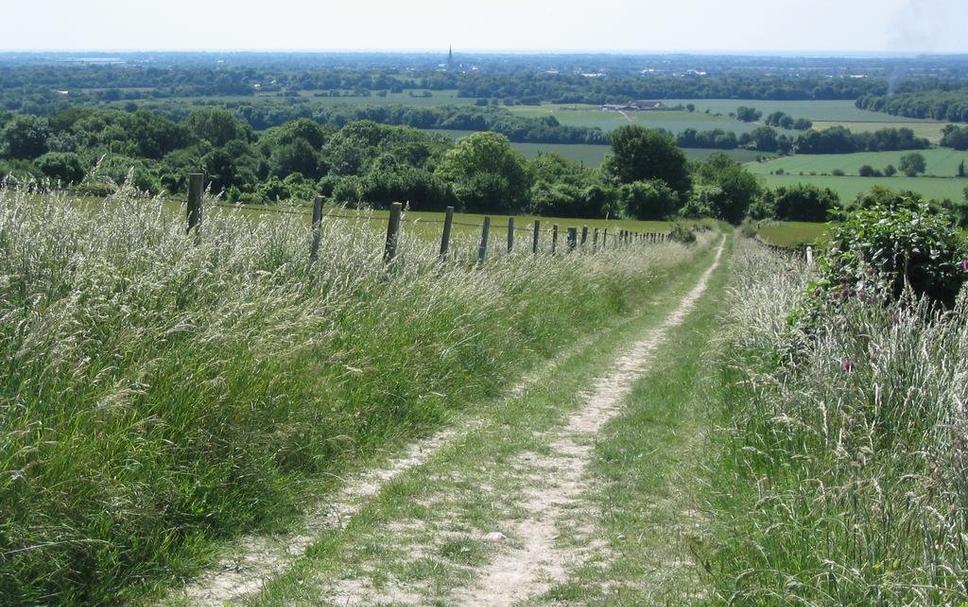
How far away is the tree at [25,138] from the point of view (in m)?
36.2

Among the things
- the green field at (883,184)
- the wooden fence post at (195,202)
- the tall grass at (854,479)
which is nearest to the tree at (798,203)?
the green field at (883,184)

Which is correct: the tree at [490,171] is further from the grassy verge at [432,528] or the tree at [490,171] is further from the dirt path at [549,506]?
the grassy verge at [432,528]

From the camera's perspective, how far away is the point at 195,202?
901 cm

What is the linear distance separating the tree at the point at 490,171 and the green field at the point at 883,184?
30714mm

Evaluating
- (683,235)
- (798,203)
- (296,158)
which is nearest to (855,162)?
(798,203)

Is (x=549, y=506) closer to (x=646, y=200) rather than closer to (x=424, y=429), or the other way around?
(x=424, y=429)

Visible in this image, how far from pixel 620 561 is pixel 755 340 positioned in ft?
19.0

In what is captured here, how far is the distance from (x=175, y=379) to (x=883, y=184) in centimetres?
10794

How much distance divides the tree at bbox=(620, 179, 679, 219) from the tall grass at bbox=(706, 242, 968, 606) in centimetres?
9521

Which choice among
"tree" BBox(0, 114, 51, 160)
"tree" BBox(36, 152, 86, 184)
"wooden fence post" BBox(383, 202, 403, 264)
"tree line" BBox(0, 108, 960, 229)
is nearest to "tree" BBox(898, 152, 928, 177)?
"tree line" BBox(0, 108, 960, 229)

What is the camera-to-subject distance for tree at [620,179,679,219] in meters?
103

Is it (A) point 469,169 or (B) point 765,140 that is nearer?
(A) point 469,169

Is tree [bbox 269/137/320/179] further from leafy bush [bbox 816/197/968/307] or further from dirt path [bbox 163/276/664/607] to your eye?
dirt path [bbox 163/276/664/607]

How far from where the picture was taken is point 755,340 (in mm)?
11461
